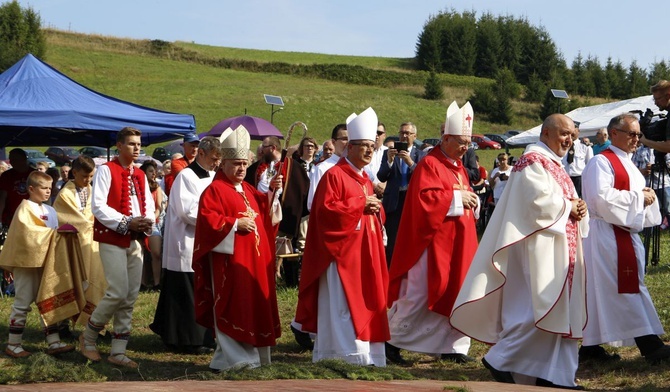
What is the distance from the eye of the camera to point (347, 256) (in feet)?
24.3

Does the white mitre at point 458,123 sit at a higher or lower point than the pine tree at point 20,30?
lower

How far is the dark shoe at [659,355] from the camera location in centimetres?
733

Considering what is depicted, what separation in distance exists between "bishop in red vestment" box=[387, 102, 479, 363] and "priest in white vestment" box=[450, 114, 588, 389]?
0.92m

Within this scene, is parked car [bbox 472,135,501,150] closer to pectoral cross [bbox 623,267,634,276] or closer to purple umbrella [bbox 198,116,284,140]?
purple umbrella [bbox 198,116,284,140]

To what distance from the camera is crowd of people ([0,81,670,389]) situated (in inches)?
266

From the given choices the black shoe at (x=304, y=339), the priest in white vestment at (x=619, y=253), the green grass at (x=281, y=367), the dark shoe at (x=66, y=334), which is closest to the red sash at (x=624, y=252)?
the priest in white vestment at (x=619, y=253)

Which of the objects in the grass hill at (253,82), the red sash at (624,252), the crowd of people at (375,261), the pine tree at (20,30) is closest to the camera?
the crowd of people at (375,261)

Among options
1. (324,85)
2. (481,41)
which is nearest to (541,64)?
(481,41)

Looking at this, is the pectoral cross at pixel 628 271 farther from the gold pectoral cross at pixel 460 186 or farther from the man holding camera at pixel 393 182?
the man holding camera at pixel 393 182

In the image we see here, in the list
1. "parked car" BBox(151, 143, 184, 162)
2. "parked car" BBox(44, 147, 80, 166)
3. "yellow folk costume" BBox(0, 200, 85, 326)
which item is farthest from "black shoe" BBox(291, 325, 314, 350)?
"parked car" BBox(44, 147, 80, 166)

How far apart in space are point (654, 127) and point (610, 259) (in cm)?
155

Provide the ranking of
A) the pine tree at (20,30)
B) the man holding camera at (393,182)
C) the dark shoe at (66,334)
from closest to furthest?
the dark shoe at (66,334), the man holding camera at (393,182), the pine tree at (20,30)

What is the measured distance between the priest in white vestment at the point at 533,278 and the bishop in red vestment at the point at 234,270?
1.52 meters

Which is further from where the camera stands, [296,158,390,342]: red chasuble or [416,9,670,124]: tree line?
[416,9,670,124]: tree line
